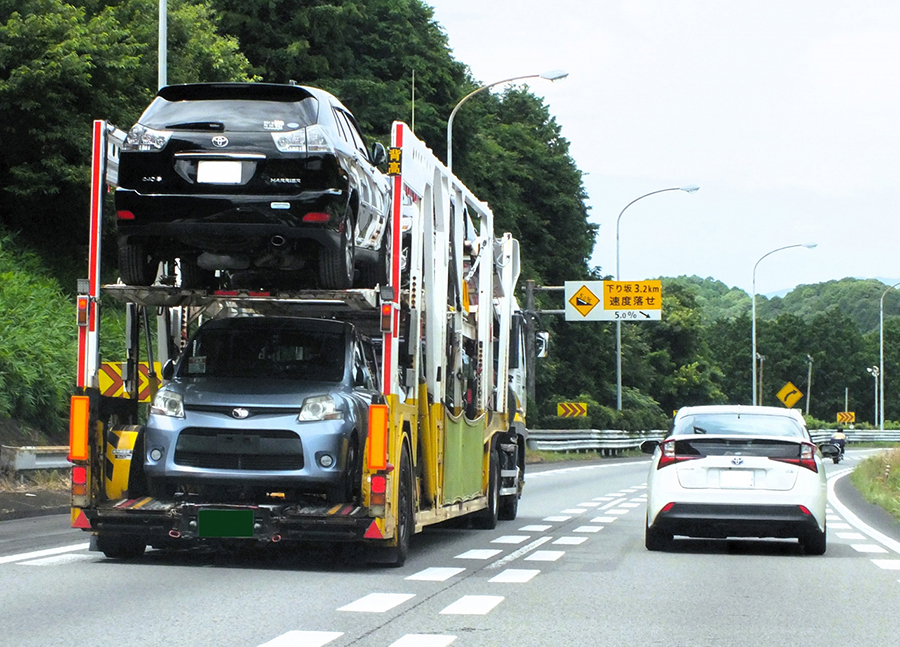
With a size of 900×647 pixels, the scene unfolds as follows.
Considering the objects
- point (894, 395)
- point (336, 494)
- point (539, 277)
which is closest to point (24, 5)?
point (336, 494)

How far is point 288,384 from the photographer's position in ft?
40.4

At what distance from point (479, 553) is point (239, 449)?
3.31 metres

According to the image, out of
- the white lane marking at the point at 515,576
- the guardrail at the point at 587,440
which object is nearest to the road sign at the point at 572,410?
the guardrail at the point at 587,440

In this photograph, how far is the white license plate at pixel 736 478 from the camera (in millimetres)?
14711

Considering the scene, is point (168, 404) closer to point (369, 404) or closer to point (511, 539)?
point (369, 404)

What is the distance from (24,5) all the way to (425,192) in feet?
62.8

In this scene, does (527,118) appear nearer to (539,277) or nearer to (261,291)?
(539,277)

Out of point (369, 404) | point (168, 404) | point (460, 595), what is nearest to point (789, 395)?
A: point (369, 404)

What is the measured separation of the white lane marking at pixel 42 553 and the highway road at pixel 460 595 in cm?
3

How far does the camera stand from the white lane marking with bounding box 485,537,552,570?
13.2 meters

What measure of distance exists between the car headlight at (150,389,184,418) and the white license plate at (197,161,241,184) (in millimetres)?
1719

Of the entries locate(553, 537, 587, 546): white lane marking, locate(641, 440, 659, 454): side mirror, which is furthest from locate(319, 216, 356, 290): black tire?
locate(641, 440, 659, 454): side mirror

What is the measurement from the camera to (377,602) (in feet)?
32.8

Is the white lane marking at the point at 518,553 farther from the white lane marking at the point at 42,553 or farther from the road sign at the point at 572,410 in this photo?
the road sign at the point at 572,410
